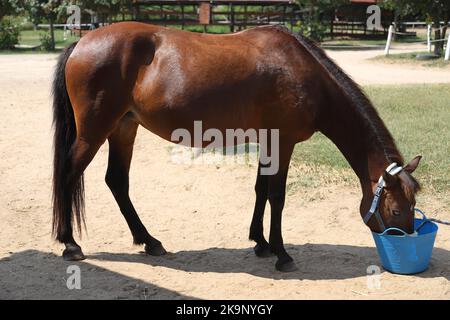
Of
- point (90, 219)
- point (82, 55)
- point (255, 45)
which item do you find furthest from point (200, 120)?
point (90, 219)

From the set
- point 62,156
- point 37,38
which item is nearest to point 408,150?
point 62,156

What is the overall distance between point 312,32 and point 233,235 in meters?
21.5

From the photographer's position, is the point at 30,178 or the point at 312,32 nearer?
the point at 30,178

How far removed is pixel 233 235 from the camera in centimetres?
507

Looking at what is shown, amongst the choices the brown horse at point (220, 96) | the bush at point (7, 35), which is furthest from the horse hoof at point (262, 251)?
the bush at point (7, 35)

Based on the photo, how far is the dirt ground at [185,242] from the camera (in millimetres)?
3934

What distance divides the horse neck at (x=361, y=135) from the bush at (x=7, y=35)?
22812mm

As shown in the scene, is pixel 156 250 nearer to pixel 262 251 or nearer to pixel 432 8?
pixel 262 251

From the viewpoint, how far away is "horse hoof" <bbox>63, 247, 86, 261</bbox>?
4.44 m

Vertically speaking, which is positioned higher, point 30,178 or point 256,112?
point 256,112

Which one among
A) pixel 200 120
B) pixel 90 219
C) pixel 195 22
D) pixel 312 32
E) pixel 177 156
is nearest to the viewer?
pixel 200 120

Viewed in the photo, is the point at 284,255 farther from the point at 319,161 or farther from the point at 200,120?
the point at 319,161

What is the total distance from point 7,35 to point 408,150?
69.8ft

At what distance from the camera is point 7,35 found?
24.1 metres
